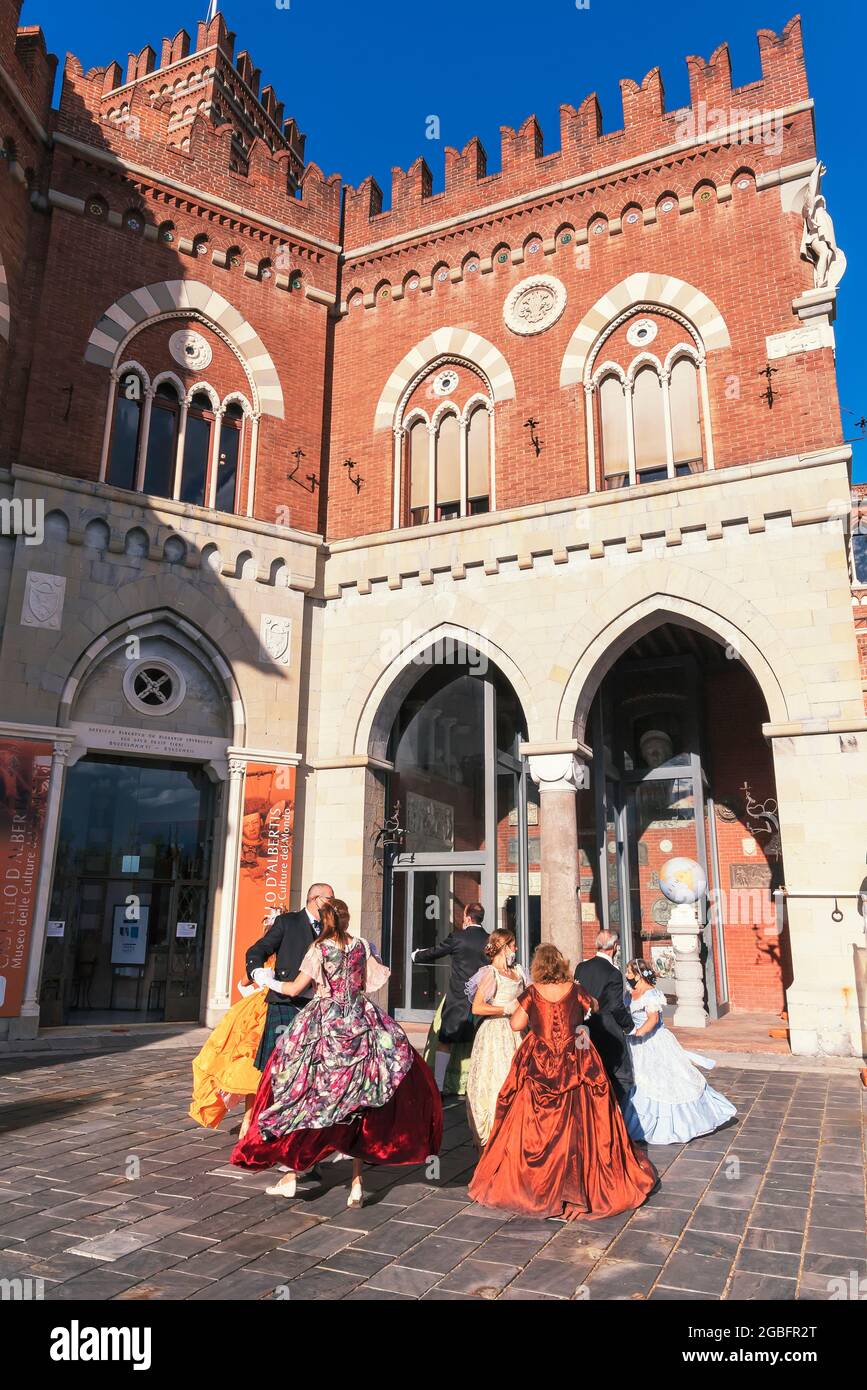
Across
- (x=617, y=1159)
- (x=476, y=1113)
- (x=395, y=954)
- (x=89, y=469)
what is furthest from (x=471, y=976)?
(x=89, y=469)

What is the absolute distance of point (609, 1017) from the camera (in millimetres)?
6887

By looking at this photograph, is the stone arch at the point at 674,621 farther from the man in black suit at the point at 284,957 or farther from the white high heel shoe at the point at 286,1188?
the white high heel shoe at the point at 286,1188

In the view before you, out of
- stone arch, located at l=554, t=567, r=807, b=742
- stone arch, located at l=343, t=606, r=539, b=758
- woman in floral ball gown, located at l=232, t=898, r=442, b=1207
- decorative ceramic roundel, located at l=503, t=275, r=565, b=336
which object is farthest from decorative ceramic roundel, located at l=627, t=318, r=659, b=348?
woman in floral ball gown, located at l=232, t=898, r=442, b=1207

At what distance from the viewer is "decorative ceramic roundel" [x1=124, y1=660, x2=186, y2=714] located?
13.8 m

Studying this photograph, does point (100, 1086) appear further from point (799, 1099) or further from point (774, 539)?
point (774, 539)

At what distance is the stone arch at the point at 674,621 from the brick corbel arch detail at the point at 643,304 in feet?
12.3

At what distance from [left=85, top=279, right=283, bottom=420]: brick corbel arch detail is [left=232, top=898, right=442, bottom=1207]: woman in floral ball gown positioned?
39.2ft

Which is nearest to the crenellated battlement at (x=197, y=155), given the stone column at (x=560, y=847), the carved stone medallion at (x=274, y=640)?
the carved stone medallion at (x=274, y=640)

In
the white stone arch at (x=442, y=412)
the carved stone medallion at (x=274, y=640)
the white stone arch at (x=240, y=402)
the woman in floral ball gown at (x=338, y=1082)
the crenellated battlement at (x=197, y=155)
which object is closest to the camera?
the woman in floral ball gown at (x=338, y=1082)

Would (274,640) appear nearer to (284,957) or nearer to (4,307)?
(4,307)

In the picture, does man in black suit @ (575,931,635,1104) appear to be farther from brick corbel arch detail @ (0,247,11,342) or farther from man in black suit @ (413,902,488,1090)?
brick corbel arch detail @ (0,247,11,342)

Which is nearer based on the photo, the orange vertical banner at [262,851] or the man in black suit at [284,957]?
the man in black suit at [284,957]

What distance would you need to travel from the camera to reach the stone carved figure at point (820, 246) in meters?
12.8
